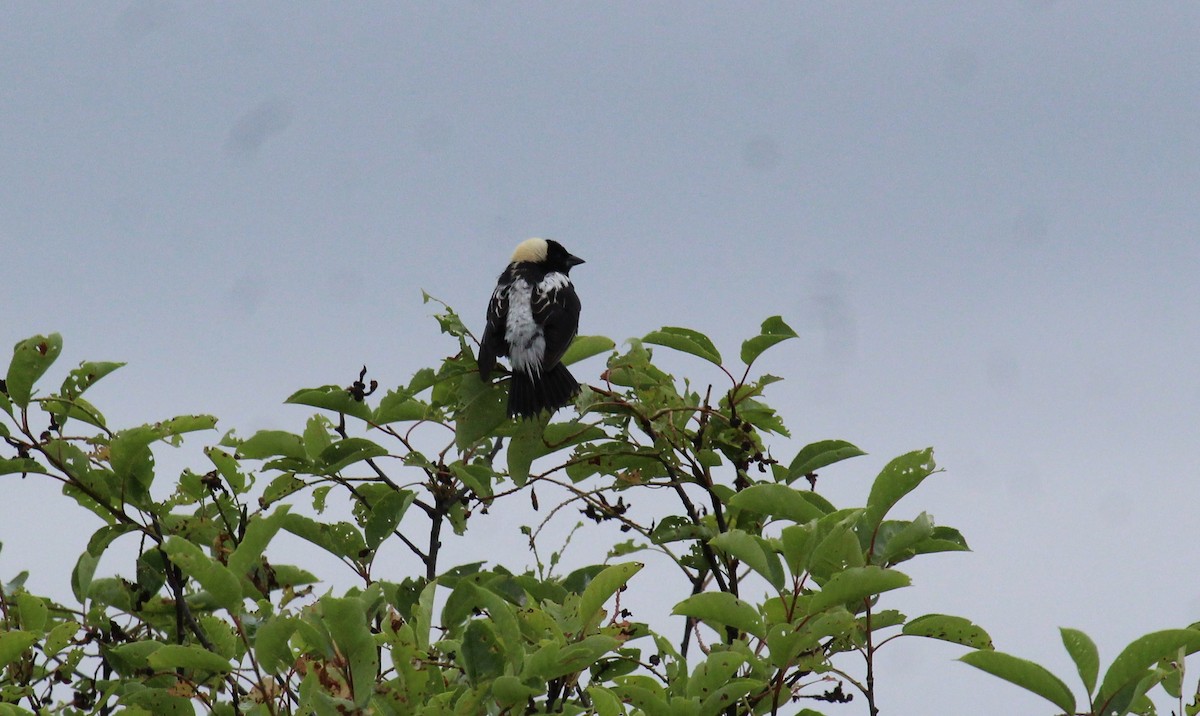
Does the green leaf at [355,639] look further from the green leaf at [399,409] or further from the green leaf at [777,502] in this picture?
the green leaf at [399,409]

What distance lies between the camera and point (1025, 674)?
9.45 ft

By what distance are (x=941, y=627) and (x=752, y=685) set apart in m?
0.66

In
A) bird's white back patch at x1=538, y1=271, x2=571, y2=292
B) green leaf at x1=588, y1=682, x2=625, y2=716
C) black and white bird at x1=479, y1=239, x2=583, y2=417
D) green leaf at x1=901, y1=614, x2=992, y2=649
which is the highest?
bird's white back patch at x1=538, y1=271, x2=571, y2=292

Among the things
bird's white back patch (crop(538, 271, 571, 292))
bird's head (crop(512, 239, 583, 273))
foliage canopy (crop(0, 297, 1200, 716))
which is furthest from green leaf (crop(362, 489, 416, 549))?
bird's head (crop(512, 239, 583, 273))

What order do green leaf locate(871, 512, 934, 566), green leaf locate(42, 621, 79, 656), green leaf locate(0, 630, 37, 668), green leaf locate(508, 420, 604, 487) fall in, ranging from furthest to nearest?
1. green leaf locate(508, 420, 604, 487)
2. green leaf locate(42, 621, 79, 656)
3. green leaf locate(0, 630, 37, 668)
4. green leaf locate(871, 512, 934, 566)

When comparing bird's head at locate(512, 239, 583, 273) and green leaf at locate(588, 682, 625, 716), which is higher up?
bird's head at locate(512, 239, 583, 273)

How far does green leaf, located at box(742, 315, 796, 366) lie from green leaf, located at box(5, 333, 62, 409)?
7.41 ft

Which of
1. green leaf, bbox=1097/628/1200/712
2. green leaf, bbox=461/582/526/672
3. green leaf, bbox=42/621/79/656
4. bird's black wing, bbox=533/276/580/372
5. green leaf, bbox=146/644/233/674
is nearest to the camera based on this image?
green leaf, bbox=1097/628/1200/712

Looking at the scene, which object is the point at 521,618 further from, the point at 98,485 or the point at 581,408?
the point at 98,485

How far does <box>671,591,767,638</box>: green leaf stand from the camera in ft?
9.70

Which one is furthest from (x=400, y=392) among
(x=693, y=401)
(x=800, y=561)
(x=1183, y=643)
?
(x=1183, y=643)

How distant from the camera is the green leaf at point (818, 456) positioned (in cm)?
401

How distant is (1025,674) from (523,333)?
3.32 m

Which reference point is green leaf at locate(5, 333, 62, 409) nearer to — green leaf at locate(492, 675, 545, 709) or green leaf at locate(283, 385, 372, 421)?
green leaf at locate(283, 385, 372, 421)
